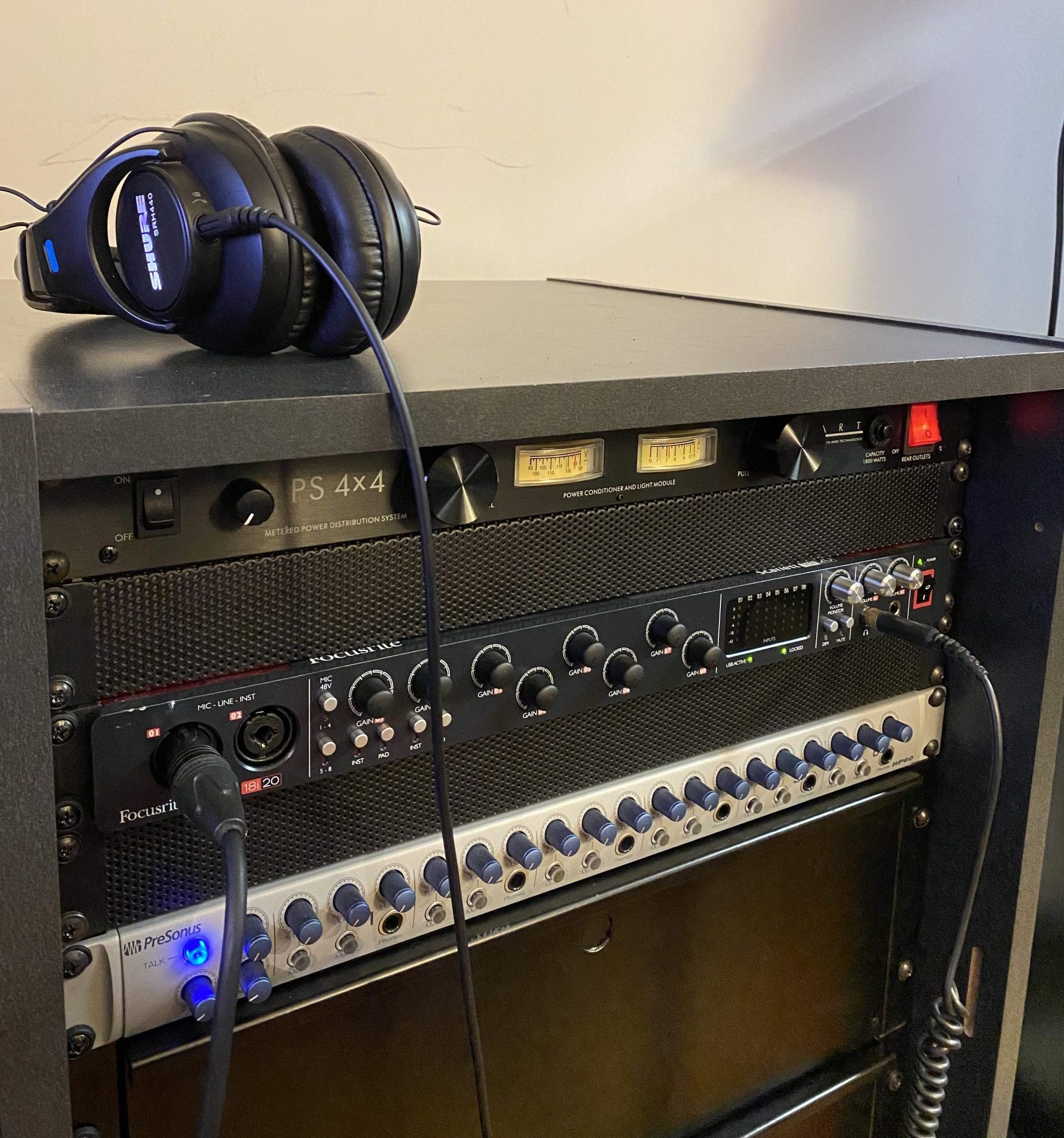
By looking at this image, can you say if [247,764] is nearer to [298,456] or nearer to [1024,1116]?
[298,456]

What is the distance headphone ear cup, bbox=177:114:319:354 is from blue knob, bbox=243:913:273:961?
28 cm

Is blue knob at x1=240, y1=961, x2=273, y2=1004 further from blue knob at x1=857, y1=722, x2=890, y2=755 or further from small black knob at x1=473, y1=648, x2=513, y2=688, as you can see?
blue knob at x1=857, y1=722, x2=890, y2=755

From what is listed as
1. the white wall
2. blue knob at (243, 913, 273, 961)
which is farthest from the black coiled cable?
the white wall

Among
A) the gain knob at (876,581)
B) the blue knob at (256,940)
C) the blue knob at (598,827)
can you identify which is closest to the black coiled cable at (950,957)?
the gain knob at (876,581)

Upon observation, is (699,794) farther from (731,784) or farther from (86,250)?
(86,250)

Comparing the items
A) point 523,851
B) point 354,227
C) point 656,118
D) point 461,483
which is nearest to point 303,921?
point 523,851

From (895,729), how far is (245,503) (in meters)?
0.52

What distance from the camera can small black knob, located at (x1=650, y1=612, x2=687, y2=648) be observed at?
636mm

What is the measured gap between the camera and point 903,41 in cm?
143

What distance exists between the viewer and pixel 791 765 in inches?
28.8

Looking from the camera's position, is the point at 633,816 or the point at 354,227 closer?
the point at 354,227

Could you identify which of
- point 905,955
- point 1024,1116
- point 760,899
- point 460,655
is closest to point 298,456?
point 460,655

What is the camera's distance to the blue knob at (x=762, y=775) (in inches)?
28.4

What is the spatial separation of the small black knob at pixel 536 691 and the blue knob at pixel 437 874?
0.32 ft
